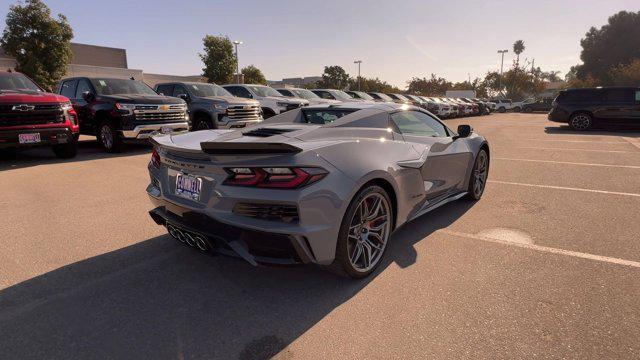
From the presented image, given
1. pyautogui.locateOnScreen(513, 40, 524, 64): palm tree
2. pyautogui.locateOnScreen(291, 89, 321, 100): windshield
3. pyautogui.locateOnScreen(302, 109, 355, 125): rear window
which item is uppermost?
pyautogui.locateOnScreen(513, 40, 524, 64): palm tree

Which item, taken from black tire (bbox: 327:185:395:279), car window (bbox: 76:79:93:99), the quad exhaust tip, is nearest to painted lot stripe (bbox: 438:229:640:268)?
black tire (bbox: 327:185:395:279)

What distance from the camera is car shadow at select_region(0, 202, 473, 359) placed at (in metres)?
2.20

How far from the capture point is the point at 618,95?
1509 cm

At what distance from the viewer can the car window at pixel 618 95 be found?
14898 mm

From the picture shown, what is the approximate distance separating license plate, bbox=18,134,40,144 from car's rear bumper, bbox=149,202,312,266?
6496mm

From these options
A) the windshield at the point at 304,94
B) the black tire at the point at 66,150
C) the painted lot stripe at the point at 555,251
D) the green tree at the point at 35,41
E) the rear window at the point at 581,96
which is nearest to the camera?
the painted lot stripe at the point at 555,251

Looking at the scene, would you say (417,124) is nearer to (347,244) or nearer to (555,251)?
(555,251)

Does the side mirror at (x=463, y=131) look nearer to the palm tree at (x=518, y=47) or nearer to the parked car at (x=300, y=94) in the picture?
the parked car at (x=300, y=94)

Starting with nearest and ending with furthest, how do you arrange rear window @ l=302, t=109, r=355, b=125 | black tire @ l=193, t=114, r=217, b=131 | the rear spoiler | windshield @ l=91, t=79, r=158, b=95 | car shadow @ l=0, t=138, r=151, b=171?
the rear spoiler → rear window @ l=302, t=109, r=355, b=125 → car shadow @ l=0, t=138, r=151, b=171 → windshield @ l=91, t=79, r=158, b=95 → black tire @ l=193, t=114, r=217, b=131

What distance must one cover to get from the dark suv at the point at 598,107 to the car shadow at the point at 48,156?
16.4m

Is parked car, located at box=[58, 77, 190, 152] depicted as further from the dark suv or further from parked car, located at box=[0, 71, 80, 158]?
the dark suv


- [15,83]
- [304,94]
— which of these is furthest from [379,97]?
[15,83]

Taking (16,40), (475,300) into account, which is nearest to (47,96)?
(475,300)

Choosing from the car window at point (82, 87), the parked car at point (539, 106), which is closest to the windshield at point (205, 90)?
the car window at point (82, 87)
